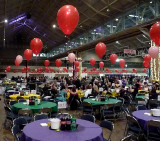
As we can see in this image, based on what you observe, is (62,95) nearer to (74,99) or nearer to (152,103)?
(74,99)

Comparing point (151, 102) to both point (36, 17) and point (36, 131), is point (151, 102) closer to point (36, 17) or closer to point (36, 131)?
point (36, 131)

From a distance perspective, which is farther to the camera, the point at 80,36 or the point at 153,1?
the point at 80,36

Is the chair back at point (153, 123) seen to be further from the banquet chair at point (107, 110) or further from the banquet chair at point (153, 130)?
the banquet chair at point (107, 110)

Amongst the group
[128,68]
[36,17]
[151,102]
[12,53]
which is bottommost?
[151,102]

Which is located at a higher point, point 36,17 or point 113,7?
point 36,17

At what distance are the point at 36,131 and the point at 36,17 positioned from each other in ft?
58.4

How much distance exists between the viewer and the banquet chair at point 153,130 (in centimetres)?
400

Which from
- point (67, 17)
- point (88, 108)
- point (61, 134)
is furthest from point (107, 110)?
point (61, 134)

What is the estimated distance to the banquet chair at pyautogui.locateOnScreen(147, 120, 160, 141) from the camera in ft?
13.1

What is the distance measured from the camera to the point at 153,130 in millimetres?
4359

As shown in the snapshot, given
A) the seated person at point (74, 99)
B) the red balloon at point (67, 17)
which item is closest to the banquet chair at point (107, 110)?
the seated person at point (74, 99)

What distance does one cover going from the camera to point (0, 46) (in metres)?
29.2

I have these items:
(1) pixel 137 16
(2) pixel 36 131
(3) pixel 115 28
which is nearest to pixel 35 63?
(3) pixel 115 28

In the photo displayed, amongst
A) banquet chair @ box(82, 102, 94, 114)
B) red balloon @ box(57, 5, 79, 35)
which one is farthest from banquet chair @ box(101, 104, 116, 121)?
red balloon @ box(57, 5, 79, 35)
